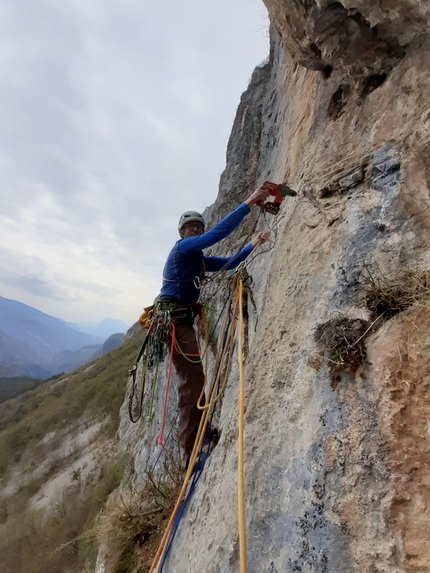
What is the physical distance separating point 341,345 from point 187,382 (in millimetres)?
→ 2214

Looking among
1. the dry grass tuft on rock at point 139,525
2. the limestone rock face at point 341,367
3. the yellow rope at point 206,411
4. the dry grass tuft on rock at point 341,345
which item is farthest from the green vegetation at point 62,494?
the dry grass tuft on rock at point 341,345

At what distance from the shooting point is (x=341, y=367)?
2.01 m

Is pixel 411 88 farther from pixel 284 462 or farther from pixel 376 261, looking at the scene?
pixel 284 462

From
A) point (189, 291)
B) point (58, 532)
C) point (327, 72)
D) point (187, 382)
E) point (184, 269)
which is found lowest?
point (58, 532)

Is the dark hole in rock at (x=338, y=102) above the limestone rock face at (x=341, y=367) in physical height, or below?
above

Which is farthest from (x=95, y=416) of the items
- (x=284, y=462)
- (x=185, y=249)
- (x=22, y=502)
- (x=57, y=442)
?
(x=284, y=462)

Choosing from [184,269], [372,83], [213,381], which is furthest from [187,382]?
[372,83]

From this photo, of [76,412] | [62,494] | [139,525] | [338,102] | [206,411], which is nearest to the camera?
[206,411]

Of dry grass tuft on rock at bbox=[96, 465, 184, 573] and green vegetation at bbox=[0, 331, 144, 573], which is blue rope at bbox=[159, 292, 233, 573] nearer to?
dry grass tuft on rock at bbox=[96, 465, 184, 573]

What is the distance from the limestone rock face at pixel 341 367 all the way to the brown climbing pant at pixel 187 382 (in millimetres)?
338

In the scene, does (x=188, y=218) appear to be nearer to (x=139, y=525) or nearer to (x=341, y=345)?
(x=341, y=345)

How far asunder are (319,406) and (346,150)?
84.4 inches

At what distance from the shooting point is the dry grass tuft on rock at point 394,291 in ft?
6.18

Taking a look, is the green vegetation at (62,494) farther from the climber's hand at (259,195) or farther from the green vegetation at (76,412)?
the climber's hand at (259,195)
